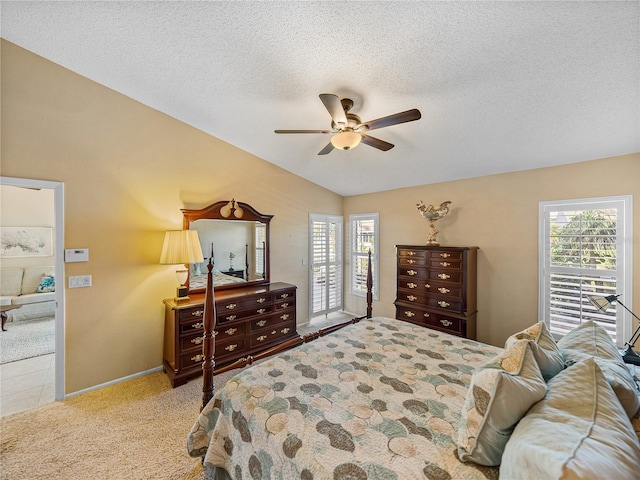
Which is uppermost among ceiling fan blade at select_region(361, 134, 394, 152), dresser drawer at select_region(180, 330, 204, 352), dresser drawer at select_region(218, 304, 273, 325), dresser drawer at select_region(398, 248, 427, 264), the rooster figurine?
ceiling fan blade at select_region(361, 134, 394, 152)

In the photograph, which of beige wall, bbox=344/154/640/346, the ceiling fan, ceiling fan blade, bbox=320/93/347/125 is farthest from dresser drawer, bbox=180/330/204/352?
beige wall, bbox=344/154/640/346

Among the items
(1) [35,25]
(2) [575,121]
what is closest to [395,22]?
(2) [575,121]

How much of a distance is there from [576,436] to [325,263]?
4223mm

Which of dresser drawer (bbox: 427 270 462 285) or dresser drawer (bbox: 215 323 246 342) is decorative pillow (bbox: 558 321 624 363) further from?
dresser drawer (bbox: 215 323 246 342)

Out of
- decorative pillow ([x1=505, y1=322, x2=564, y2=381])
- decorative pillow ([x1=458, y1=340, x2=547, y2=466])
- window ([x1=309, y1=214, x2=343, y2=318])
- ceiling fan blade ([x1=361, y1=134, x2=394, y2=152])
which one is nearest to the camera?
decorative pillow ([x1=458, y1=340, x2=547, y2=466])

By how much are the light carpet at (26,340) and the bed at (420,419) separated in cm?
344

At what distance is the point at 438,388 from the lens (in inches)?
60.6

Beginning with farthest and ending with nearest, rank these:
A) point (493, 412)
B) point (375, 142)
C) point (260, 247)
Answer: point (260, 247) < point (375, 142) < point (493, 412)

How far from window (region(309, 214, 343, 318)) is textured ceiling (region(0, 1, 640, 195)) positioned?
205cm

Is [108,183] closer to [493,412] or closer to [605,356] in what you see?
[493,412]

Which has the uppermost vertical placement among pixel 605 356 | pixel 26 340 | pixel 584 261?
pixel 584 261

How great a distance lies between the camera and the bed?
2.70 ft

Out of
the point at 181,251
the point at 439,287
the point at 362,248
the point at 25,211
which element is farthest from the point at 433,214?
the point at 25,211

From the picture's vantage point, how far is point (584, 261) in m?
2.87
